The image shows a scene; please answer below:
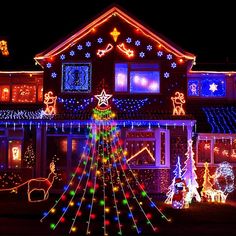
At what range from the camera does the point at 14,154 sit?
871 inches

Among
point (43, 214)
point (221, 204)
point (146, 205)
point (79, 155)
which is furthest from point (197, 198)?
point (43, 214)

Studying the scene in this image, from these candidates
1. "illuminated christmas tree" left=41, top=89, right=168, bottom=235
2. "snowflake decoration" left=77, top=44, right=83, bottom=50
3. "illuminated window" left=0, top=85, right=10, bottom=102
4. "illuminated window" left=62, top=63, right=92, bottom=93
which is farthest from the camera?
"illuminated window" left=0, top=85, right=10, bottom=102

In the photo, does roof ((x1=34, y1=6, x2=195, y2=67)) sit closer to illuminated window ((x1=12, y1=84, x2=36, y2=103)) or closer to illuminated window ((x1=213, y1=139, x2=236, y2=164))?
illuminated window ((x1=12, y1=84, x2=36, y2=103))

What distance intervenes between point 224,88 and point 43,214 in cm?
1195

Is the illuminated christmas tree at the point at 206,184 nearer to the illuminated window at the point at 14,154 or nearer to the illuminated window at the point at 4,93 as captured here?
the illuminated window at the point at 14,154

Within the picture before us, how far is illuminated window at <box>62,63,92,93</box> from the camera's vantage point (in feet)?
70.5

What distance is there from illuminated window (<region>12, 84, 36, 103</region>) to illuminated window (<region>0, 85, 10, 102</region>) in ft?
0.80

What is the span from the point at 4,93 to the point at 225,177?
10.9m

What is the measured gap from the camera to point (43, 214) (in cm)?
1511

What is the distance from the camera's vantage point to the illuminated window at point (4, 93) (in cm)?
2316

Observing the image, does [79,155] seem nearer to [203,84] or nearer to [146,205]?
[146,205]

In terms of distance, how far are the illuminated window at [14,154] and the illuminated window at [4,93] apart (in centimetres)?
233

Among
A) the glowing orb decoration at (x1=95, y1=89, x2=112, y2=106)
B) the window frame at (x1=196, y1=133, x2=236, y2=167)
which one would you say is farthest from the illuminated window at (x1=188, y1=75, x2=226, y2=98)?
the glowing orb decoration at (x1=95, y1=89, x2=112, y2=106)

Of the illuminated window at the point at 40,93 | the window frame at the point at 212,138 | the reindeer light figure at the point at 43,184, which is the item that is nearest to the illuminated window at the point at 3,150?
the reindeer light figure at the point at 43,184
